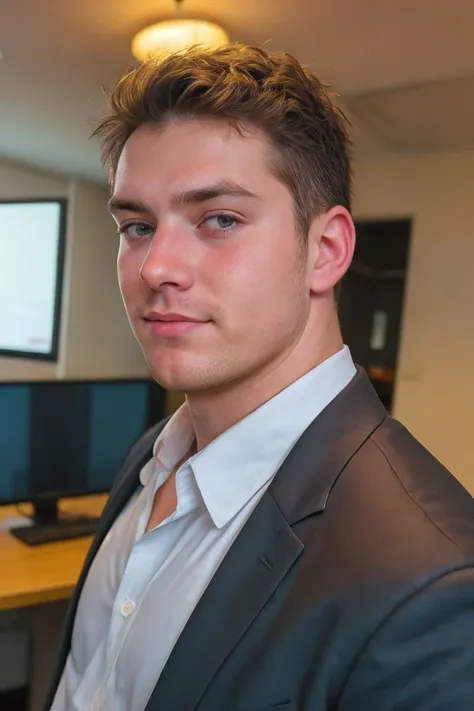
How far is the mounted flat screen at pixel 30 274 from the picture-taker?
11.3 feet

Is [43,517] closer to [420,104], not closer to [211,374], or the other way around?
[211,374]

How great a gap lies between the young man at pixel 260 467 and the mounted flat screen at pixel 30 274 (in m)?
2.73

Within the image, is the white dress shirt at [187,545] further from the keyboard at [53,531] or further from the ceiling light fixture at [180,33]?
the ceiling light fixture at [180,33]

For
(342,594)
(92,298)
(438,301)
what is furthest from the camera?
(92,298)

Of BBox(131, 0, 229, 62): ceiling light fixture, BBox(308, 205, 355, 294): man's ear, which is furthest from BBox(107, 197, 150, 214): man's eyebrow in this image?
BBox(131, 0, 229, 62): ceiling light fixture

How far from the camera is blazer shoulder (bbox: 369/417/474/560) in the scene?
58 cm

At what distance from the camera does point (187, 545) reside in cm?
77

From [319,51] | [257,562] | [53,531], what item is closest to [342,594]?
[257,562]

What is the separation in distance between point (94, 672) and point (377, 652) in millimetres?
440

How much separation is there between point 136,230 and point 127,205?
5 cm

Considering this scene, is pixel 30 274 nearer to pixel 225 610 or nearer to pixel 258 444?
pixel 258 444

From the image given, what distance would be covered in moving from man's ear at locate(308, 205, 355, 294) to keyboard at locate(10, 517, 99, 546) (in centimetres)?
119

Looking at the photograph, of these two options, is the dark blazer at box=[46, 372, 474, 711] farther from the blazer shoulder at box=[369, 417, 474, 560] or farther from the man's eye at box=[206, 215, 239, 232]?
the man's eye at box=[206, 215, 239, 232]

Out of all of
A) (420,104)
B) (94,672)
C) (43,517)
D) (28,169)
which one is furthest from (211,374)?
(28,169)
